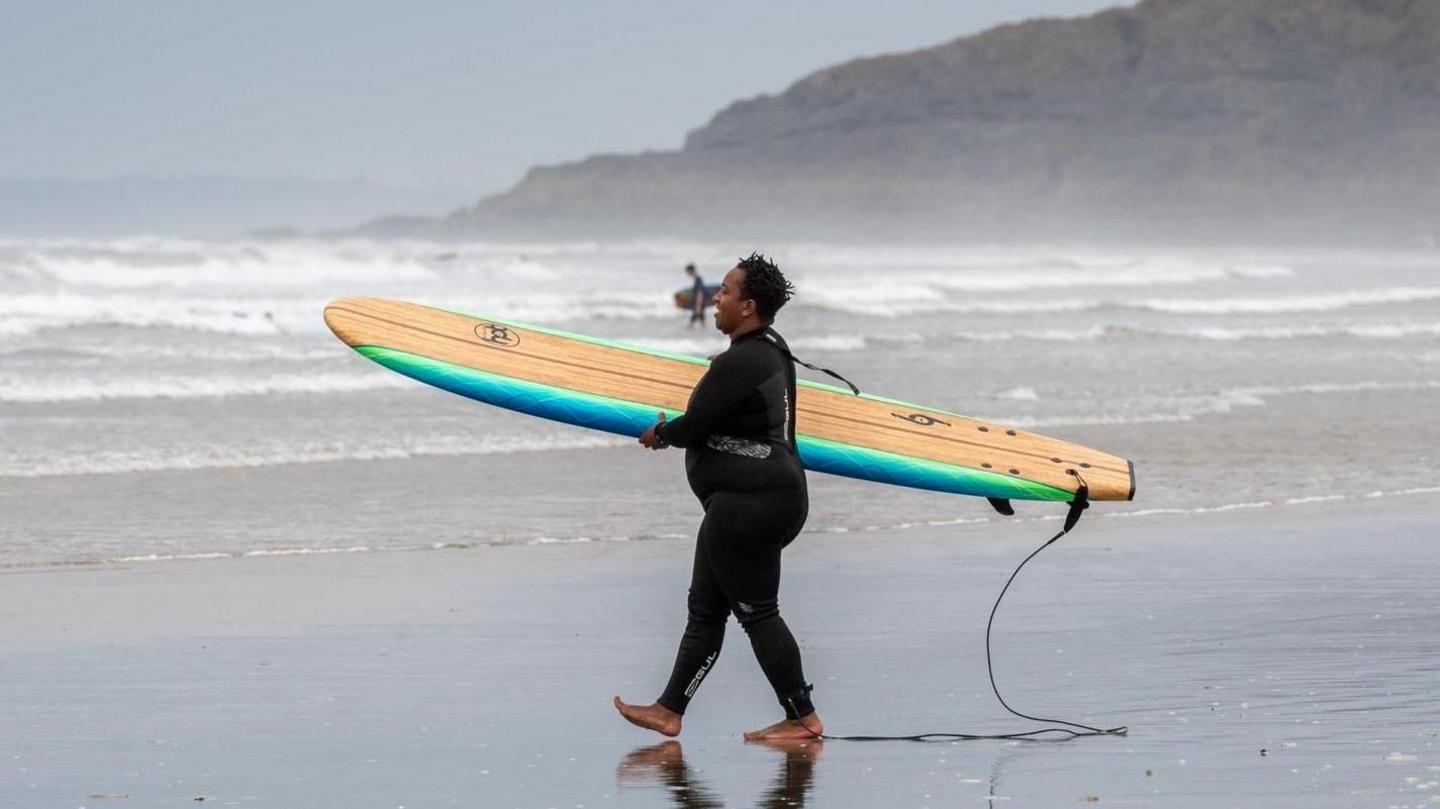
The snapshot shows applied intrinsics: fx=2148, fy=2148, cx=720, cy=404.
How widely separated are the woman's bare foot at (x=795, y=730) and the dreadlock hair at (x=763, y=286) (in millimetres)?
1141

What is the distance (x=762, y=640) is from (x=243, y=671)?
1.95 meters

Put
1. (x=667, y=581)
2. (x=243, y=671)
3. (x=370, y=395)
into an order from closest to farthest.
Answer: (x=243, y=671) < (x=667, y=581) < (x=370, y=395)

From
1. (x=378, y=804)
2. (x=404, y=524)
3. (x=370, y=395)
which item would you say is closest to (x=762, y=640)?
(x=378, y=804)

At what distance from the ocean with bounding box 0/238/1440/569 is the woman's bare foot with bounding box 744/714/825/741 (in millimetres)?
4617

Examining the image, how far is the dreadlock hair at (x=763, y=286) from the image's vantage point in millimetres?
5996

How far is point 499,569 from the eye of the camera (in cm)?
959

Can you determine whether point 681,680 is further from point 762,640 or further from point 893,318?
point 893,318

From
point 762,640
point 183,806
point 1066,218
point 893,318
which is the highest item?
point 1066,218

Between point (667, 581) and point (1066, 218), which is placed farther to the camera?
point (1066, 218)

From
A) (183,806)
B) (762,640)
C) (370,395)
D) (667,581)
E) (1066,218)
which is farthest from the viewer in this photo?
(1066,218)

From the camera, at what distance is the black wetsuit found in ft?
19.5

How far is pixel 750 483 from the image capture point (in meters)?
5.98

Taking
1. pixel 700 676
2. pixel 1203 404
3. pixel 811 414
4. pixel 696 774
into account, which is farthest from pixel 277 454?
pixel 696 774

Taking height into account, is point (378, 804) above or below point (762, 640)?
below
